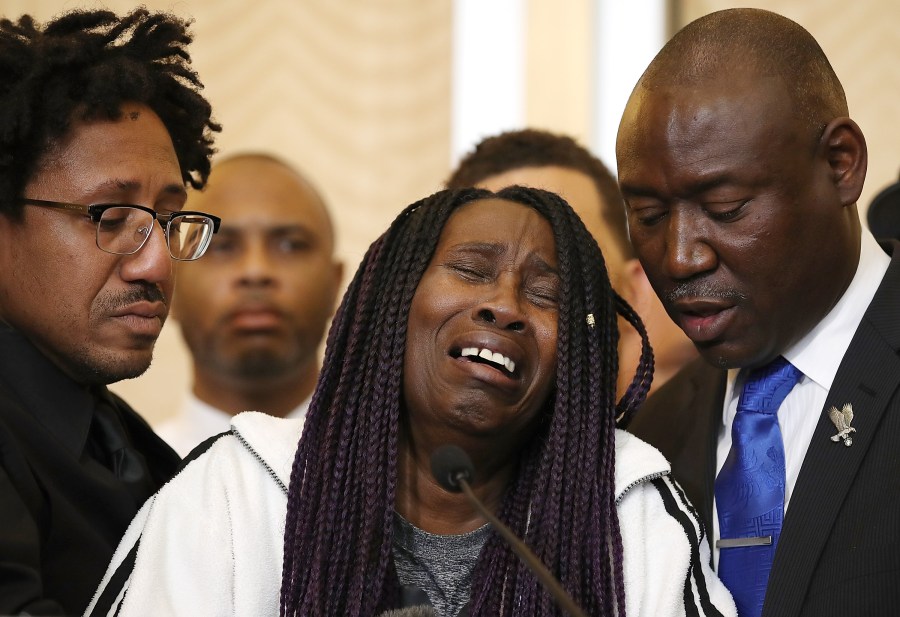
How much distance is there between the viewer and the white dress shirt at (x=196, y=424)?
12.4ft

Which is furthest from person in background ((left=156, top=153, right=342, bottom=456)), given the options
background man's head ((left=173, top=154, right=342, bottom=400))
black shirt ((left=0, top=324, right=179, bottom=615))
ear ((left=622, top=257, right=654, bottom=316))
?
black shirt ((left=0, top=324, right=179, bottom=615))

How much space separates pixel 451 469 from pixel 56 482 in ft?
2.75

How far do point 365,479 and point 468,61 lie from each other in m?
3.22

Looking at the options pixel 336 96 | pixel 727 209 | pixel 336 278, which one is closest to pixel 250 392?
pixel 336 278

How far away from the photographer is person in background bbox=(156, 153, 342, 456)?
3736mm

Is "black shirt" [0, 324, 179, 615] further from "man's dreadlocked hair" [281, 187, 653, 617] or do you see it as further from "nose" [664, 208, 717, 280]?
"nose" [664, 208, 717, 280]

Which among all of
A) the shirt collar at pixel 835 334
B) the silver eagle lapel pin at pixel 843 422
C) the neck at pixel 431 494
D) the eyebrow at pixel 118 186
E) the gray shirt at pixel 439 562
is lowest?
the gray shirt at pixel 439 562

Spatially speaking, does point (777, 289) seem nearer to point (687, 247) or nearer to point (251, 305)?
point (687, 247)

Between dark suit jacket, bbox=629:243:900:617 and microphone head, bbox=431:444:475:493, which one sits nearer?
microphone head, bbox=431:444:475:493

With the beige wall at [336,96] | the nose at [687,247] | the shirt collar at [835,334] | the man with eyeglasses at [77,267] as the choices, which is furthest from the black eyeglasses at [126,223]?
the beige wall at [336,96]

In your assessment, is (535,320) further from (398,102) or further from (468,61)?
(398,102)

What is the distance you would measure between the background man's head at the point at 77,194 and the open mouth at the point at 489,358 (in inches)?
25.7

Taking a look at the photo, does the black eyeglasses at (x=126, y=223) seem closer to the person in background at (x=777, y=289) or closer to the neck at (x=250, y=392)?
the person in background at (x=777, y=289)

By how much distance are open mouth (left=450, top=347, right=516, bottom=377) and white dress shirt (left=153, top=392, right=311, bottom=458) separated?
1.59 metres
